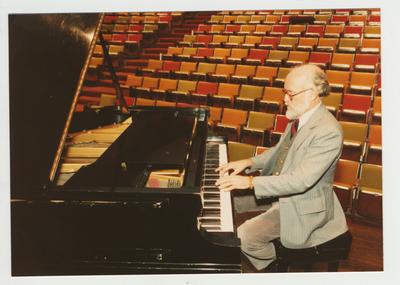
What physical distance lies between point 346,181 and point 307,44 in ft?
13.4

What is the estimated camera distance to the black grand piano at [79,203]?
1.42 meters

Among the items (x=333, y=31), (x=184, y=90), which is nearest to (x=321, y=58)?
(x=333, y=31)

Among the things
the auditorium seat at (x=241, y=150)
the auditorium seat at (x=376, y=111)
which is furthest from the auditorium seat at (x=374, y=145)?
the auditorium seat at (x=241, y=150)

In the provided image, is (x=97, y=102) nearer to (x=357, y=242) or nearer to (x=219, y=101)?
(x=219, y=101)

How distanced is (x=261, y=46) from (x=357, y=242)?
4.76 m

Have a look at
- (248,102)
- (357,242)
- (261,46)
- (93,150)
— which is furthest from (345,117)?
(93,150)

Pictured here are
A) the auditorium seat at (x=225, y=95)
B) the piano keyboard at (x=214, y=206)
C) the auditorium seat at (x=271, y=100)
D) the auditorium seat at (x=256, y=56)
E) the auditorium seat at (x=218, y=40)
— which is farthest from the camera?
the auditorium seat at (x=218, y=40)

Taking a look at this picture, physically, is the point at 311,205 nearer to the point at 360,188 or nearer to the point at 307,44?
the point at 360,188

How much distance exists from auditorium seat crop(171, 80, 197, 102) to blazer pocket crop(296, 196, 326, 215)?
158 inches

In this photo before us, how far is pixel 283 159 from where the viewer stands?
6.51ft

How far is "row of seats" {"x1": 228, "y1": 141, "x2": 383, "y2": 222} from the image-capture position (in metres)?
2.91

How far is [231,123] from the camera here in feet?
15.2

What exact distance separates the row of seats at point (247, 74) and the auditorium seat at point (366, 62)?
227 millimetres

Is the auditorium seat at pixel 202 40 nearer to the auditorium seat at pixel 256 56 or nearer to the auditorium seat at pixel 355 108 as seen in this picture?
the auditorium seat at pixel 256 56
